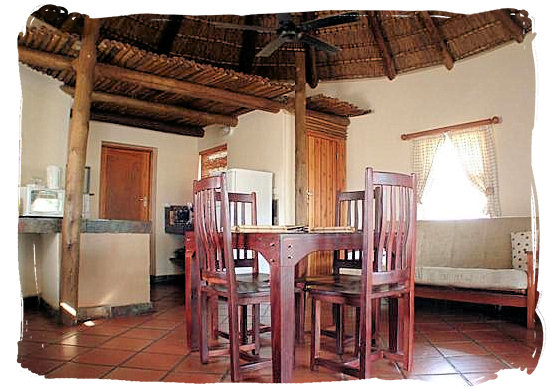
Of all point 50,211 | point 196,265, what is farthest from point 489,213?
point 50,211

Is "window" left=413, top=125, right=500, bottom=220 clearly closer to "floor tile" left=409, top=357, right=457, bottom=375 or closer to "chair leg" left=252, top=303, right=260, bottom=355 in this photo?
"floor tile" left=409, top=357, right=457, bottom=375

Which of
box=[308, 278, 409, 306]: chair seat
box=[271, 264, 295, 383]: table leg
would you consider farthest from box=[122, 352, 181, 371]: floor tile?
box=[308, 278, 409, 306]: chair seat

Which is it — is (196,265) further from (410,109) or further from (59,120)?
(410,109)

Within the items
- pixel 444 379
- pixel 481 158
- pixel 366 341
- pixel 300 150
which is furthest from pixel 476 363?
pixel 300 150

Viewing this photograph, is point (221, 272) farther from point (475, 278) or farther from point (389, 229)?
point (475, 278)

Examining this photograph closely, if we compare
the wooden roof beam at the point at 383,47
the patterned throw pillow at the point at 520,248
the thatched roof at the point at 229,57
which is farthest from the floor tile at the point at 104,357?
the wooden roof beam at the point at 383,47

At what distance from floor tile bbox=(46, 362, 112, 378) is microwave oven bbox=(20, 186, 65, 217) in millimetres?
1396

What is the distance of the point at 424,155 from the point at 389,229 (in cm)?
306

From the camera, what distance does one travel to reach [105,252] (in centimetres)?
343

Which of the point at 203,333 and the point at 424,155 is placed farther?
the point at 424,155

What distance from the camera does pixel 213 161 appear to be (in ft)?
19.9

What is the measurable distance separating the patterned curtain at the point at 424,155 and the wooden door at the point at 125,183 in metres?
3.34

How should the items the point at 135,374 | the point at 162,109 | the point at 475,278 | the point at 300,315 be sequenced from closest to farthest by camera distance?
the point at 135,374 → the point at 300,315 → the point at 475,278 → the point at 162,109

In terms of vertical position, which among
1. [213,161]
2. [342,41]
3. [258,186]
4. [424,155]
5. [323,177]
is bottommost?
[258,186]
